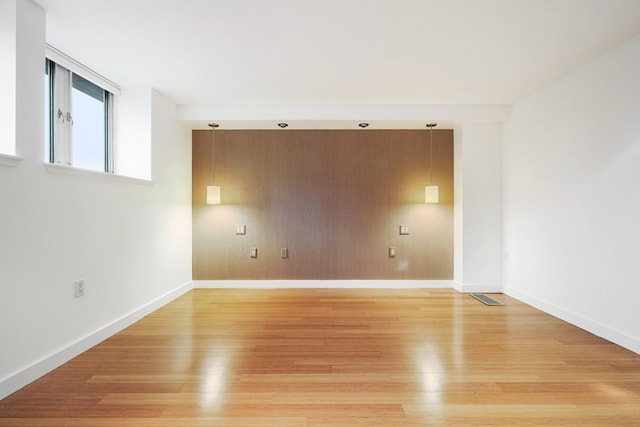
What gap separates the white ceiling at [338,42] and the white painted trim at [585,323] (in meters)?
2.26

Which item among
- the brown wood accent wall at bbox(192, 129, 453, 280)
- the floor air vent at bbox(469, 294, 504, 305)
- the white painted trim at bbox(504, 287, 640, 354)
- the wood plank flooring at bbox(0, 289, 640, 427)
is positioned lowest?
the wood plank flooring at bbox(0, 289, 640, 427)

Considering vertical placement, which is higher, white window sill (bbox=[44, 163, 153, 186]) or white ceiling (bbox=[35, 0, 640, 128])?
white ceiling (bbox=[35, 0, 640, 128])

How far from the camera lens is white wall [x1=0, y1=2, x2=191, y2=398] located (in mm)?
1923

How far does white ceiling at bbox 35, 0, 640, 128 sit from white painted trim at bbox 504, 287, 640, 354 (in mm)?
2260

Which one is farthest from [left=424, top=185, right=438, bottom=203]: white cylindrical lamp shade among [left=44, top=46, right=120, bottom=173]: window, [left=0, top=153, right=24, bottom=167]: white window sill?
[left=0, top=153, right=24, bottom=167]: white window sill

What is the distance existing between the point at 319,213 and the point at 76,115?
2853 mm

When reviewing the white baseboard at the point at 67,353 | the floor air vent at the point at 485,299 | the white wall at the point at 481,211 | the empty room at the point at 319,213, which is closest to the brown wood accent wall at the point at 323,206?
the empty room at the point at 319,213

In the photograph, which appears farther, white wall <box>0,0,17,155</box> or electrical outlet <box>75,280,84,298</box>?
electrical outlet <box>75,280,84,298</box>

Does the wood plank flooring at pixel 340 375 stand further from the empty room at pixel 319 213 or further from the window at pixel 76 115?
the window at pixel 76 115

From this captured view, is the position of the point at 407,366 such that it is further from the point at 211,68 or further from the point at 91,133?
the point at 91,133

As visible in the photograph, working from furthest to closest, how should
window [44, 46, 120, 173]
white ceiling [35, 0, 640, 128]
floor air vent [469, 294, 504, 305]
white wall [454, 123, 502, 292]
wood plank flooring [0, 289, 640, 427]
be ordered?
white wall [454, 123, 502, 292] → floor air vent [469, 294, 504, 305] → window [44, 46, 120, 173] → white ceiling [35, 0, 640, 128] → wood plank flooring [0, 289, 640, 427]

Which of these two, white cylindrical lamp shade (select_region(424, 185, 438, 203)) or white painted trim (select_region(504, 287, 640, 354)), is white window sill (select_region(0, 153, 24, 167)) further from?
white painted trim (select_region(504, 287, 640, 354))

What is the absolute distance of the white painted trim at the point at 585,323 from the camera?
2546 mm

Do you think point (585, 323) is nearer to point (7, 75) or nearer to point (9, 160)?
point (9, 160)
